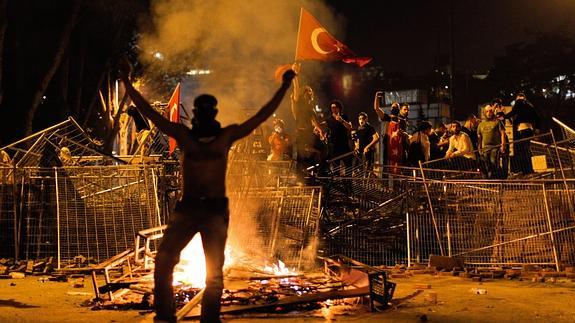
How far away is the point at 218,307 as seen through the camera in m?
5.57

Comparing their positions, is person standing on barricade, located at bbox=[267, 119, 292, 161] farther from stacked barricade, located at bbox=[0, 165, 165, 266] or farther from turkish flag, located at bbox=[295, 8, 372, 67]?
stacked barricade, located at bbox=[0, 165, 165, 266]

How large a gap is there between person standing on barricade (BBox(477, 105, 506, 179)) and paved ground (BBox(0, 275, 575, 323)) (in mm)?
4031

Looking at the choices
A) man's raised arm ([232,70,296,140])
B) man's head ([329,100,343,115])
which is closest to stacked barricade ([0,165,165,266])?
man's head ([329,100,343,115])

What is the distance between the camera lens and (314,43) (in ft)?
36.4

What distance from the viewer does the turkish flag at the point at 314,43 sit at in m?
11.1

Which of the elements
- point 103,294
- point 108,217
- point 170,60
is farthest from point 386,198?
point 170,60

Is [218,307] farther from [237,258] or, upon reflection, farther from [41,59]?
[41,59]

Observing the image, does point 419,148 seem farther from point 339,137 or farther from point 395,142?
point 339,137

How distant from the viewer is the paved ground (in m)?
7.18

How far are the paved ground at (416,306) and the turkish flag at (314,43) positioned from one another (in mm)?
3930

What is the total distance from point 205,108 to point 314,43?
5760 millimetres

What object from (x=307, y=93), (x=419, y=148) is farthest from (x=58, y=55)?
(x=419, y=148)

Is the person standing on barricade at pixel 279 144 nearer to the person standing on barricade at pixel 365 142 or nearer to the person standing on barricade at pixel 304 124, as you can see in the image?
the person standing on barricade at pixel 304 124

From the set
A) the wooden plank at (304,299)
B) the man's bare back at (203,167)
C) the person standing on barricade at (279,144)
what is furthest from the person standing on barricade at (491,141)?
the man's bare back at (203,167)
